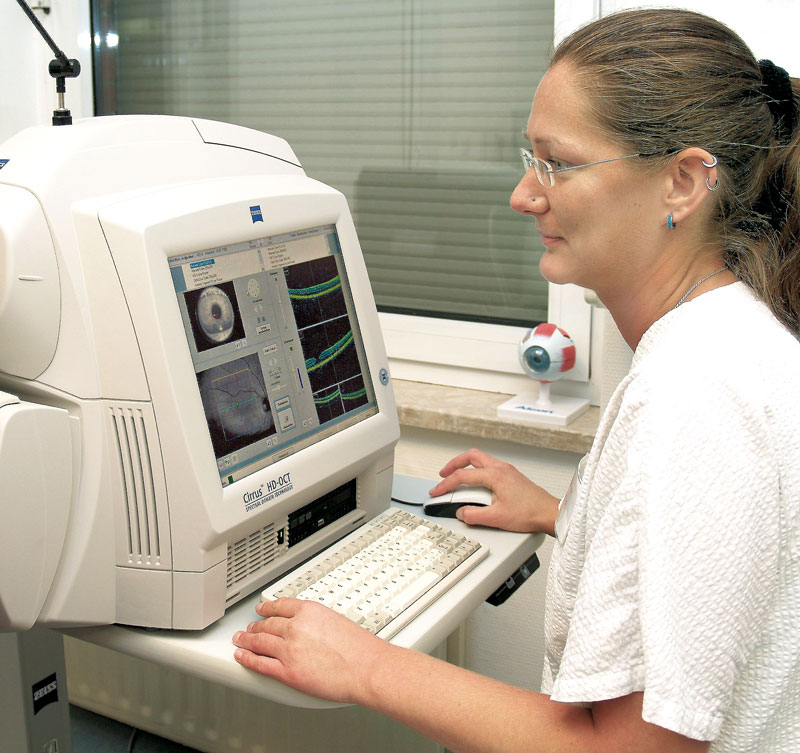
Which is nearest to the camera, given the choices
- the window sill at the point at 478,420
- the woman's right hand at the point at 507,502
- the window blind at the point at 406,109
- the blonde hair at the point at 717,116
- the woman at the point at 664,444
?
the woman at the point at 664,444

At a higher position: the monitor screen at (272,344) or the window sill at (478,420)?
the monitor screen at (272,344)

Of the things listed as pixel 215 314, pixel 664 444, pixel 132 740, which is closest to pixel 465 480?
pixel 215 314

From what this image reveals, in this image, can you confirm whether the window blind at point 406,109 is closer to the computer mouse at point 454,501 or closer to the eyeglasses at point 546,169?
the computer mouse at point 454,501

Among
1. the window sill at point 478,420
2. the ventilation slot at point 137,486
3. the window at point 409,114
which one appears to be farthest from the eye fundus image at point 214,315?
the window at point 409,114

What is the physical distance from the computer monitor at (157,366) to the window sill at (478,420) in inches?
28.4

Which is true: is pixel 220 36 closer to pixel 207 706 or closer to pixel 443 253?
pixel 443 253

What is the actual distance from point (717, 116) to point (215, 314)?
523 mm

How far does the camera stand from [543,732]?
0.76 meters

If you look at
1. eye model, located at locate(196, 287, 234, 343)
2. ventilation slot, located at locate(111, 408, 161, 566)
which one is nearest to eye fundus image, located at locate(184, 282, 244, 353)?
eye model, located at locate(196, 287, 234, 343)

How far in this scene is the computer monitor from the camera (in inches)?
34.2

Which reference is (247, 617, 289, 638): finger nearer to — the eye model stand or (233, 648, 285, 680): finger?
(233, 648, 285, 680): finger

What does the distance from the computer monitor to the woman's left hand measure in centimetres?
7

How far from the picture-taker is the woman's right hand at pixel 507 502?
3.95ft

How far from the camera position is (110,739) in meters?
2.00
